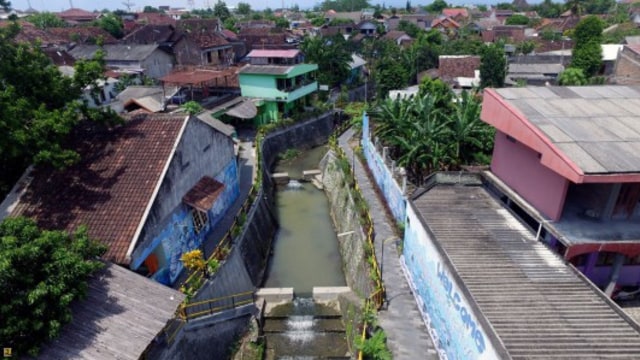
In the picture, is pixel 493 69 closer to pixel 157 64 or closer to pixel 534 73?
pixel 534 73

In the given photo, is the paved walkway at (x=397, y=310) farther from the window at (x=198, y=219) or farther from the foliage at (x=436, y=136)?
the window at (x=198, y=219)

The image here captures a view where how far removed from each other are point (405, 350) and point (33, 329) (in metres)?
12.4

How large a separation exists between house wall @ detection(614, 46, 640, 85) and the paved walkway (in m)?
37.5

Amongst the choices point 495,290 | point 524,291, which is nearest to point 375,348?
point 495,290

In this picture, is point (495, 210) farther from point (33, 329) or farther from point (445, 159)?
point (33, 329)

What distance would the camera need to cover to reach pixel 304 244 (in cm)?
2769

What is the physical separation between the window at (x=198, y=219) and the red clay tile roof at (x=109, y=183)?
13.0ft

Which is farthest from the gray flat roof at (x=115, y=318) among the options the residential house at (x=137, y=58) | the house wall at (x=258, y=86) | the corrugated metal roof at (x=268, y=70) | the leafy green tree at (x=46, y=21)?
the leafy green tree at (x=46, y=21)

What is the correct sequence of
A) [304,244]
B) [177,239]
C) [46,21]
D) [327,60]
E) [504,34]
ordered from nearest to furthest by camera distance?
[177,239], [304,244], [327,60], [504,34], [46,21]

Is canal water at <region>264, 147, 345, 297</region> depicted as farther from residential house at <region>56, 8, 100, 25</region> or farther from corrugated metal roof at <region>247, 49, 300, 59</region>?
residential house at <region>56, 8, 100, 25</region>

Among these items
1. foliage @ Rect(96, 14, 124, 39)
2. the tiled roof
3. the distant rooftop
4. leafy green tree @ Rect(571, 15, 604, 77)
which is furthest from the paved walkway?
foliage @ Rect(96, 14, 124, 39)

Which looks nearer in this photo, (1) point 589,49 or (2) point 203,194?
(2) point 203,194

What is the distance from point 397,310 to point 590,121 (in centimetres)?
1114

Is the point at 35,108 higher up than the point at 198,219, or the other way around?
the point at 35,108
